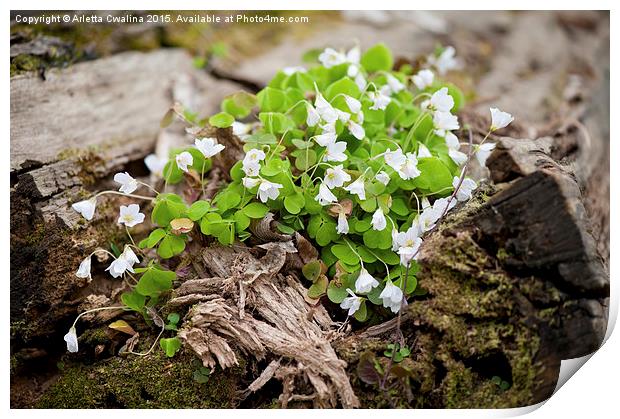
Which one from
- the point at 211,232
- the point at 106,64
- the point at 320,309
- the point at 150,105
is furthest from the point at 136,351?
the point at 106,64

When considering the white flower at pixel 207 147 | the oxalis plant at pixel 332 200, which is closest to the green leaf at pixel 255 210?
the oxalis plant at pixel 332 200

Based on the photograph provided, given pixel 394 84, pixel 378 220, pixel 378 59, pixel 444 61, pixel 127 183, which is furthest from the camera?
pixel 444 61

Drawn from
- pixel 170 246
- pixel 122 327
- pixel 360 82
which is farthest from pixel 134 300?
pixel 360 82

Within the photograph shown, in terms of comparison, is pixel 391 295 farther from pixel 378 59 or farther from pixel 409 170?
pixel 378 59

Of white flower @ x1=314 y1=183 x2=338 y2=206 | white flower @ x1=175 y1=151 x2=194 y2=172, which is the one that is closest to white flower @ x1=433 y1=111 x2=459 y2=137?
white flower @ x1=314 y1=183 x2=338 y2=206

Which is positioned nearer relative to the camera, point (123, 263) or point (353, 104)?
point (123, 263)

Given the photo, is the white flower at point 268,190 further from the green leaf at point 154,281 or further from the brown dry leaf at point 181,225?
the green leaf at point 154,281
